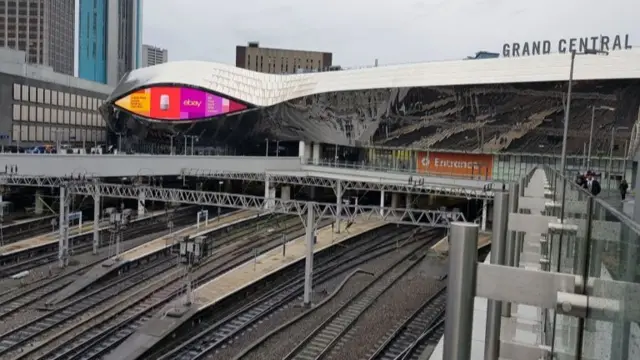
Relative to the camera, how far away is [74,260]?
28.0m

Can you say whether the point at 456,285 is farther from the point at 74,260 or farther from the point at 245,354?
the point at 74,260

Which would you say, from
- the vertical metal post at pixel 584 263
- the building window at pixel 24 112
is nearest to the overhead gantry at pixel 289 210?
the vertical metal post at pixel 584 263

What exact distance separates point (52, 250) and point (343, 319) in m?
18.3

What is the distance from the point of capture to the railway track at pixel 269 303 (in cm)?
1739

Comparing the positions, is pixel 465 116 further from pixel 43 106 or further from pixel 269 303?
pixel 43 106

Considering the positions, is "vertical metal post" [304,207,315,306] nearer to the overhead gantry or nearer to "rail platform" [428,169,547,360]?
the overhead gantry

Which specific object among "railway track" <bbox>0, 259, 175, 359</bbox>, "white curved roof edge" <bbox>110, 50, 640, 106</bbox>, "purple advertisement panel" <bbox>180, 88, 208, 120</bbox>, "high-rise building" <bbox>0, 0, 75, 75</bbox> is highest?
"high-rise building" <bbox>0, 0, 75, 75</bbox>

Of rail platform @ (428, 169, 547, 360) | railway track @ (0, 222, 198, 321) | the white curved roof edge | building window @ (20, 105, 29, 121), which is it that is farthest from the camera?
building window @ (20, 105, 29, 121)

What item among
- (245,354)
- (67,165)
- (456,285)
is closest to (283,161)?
(67,165)

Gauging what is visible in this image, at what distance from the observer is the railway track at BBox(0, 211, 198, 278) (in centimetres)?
2642

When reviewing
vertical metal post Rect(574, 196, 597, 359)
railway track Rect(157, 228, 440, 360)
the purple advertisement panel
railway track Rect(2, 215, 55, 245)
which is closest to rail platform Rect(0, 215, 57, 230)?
railway track Rect(2, 215, 55, 245)

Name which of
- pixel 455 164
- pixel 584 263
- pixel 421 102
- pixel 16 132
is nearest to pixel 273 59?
pixel 16 132

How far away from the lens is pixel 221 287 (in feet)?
75.9

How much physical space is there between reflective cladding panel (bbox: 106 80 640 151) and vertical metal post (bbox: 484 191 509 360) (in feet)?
143
